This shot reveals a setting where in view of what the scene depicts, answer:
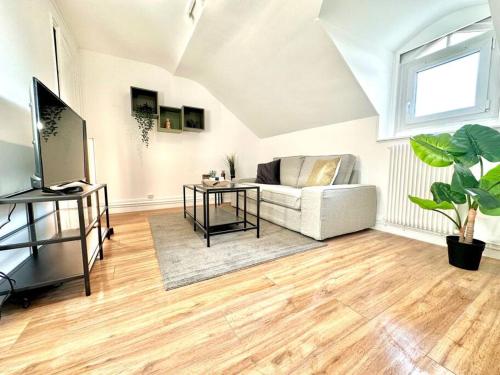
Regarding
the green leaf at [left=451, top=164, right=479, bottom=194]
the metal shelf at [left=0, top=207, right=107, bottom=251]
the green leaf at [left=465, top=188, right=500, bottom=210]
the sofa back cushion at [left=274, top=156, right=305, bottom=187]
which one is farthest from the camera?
the sofa back cushion at [left=274, top=156, right=305, bottom=187]

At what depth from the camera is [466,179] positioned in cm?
129

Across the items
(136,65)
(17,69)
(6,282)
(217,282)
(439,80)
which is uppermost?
(136,65)

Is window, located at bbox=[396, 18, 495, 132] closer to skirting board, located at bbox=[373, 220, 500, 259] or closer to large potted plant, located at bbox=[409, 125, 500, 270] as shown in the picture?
large potted plant, located at bbox=[409, 125, 500, 270]

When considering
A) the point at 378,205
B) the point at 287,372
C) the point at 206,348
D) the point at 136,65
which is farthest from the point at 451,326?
the point at 136,65

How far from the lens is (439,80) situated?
1980 mm

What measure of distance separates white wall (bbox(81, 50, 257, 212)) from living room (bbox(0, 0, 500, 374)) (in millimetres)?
30

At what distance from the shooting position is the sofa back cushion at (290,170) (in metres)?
2.93

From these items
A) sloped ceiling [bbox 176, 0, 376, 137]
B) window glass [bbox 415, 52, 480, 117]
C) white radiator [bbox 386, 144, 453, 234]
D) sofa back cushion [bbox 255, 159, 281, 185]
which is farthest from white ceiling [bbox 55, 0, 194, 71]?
white radiator [bbox 386, 144, 453, 234]

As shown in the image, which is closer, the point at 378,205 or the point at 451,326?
the point at 451,326

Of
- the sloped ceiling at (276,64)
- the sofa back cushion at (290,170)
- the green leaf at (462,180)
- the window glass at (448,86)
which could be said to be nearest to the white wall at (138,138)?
the sloped ceiling at (276,64)

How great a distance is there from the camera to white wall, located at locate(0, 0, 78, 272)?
1.17m

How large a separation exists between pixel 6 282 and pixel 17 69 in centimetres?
134

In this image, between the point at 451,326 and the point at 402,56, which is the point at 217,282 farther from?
the point at 402,56

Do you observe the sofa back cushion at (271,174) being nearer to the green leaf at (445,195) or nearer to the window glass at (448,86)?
the window glass at (448,86)
